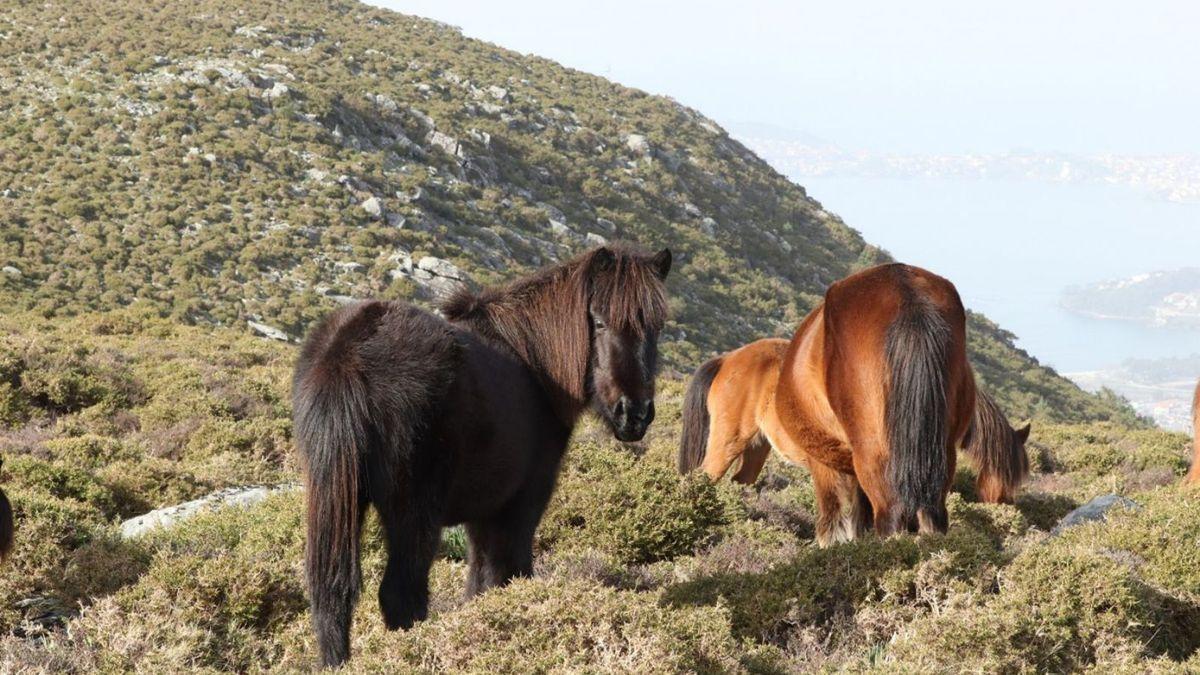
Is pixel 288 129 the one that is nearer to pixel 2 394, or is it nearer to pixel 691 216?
pixel 691 216

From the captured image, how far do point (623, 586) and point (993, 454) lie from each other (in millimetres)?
4740

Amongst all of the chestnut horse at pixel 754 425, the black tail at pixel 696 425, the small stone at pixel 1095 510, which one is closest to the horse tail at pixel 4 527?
the chestnut horse at pixel 754 425

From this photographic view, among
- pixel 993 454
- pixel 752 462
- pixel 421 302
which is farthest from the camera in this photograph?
pixel 421 302

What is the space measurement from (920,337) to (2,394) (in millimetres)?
9426

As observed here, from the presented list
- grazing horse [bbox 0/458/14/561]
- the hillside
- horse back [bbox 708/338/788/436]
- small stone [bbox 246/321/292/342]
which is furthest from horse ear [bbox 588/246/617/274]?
the hillside

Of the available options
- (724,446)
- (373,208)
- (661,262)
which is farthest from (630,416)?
(373,208)

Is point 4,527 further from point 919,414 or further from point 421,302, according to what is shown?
point 421,302

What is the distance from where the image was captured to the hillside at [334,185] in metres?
26.8

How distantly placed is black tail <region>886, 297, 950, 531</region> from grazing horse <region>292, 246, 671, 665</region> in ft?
4.76

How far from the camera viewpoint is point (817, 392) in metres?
6.71

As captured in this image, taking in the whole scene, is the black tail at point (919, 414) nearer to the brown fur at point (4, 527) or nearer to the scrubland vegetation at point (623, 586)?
the scrubland vegetation at point (623, 586)

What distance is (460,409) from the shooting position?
429 cm

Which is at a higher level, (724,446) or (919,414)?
(919,414)

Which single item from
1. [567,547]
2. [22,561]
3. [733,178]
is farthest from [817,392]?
[733,178]
